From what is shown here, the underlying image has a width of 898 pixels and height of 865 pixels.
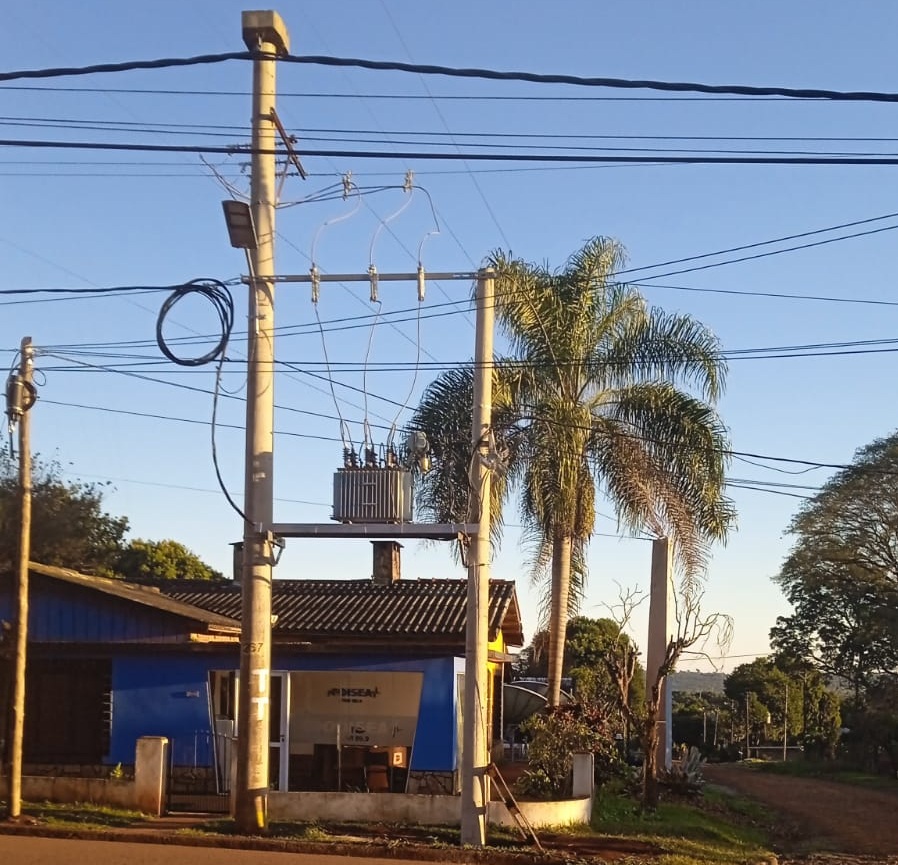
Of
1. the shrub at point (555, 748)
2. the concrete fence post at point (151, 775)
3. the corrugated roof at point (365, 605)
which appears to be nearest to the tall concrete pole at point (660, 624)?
the corrugated roof at point (365, 605)

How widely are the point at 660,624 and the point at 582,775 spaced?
827cm

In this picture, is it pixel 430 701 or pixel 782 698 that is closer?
pixel 430 701

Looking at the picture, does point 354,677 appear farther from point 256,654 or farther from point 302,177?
point 302,177

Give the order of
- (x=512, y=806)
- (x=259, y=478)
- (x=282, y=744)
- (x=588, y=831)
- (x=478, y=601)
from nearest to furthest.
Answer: (x=478, y=601) < (x=259, y=478) < (x=512, y=806) < (x=588, y=831) < (x=282, y=744)

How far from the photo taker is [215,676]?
2125cm

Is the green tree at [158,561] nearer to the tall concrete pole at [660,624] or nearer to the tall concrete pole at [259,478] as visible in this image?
the tall concrete pole at [660,624]

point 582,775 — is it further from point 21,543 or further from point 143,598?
point 21,543

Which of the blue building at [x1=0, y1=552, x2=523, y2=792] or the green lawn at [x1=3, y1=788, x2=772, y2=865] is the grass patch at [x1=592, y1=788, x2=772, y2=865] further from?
the blue building at [x1=0, y1=552, x2=523, y2=792]

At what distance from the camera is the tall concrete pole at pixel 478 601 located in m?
15.6

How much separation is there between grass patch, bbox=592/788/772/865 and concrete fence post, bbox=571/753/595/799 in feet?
1.37

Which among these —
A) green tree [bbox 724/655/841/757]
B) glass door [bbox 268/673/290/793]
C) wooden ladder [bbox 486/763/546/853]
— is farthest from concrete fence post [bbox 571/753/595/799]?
green tree [bbox 724/655/841/757]

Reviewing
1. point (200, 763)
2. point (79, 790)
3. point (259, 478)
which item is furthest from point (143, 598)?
point (259, 478)

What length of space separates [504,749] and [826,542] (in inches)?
734

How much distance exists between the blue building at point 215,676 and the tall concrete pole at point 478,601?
4006 mm
